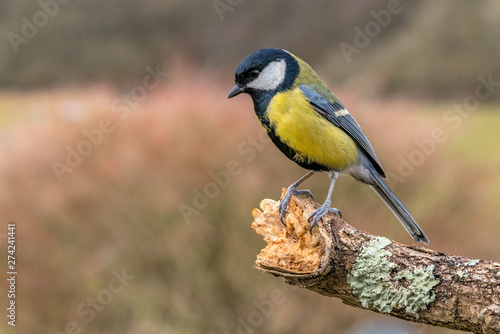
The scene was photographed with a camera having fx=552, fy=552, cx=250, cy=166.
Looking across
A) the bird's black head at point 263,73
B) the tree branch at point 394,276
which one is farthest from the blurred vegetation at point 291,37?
the tree branch at point 394,276

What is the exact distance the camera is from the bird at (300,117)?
2.36 meters

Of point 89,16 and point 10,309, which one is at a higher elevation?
point 89,16

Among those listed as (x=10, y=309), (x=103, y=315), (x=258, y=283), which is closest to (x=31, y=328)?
(x=10, y=309)

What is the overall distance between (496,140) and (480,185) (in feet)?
17.5

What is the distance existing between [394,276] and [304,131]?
30.7 inches

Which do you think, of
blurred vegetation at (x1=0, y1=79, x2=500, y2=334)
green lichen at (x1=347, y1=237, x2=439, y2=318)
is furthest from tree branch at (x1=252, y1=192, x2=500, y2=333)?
blurred vegetation at (x1=0, y1=79, x2=500, y2=334)

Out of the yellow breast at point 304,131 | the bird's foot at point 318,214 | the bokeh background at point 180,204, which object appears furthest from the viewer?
the bokeh background at point 180,204

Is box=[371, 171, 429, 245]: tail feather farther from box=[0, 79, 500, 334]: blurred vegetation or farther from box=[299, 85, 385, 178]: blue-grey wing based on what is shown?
box=[0, 79, 500, 334]: blurred vegetation

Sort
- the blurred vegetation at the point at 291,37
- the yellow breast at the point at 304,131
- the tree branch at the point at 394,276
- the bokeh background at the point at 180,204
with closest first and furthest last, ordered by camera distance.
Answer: the tree branch at the point at 394,276
the yellow breast at the point at 304,131
the bokeh background at the point at 180,204
the blurred vegetation at the point at 291,37

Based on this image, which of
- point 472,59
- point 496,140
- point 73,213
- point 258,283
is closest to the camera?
point 258,283

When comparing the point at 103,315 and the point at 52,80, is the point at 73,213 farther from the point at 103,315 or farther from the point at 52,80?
the point at 52,80

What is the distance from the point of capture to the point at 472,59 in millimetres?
10617

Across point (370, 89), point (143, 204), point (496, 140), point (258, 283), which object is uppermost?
point (143, 204)

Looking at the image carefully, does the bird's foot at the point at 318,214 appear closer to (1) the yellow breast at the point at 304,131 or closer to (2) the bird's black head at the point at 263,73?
(1) the yellow breast at the point at 304,131
